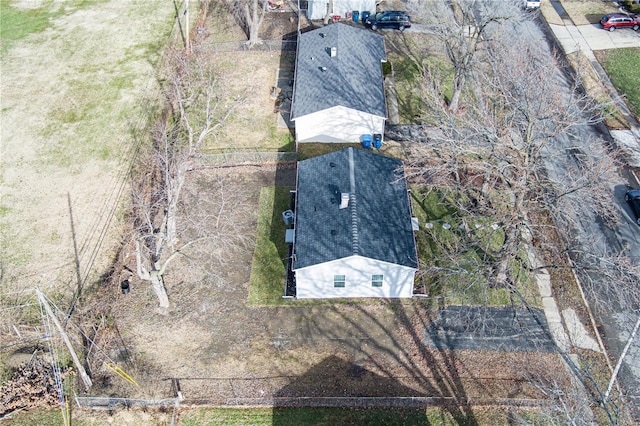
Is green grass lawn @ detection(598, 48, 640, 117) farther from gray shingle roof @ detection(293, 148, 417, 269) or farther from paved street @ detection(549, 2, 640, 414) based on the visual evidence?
gray shingle roof @ detection(293, 148, 417, 269)

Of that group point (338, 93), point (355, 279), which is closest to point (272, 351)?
point (355, 279)

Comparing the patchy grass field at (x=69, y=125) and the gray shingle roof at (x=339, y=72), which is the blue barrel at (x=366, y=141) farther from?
the patchy grass field at (x=69, y=125)

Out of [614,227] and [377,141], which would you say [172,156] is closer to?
[377,141]

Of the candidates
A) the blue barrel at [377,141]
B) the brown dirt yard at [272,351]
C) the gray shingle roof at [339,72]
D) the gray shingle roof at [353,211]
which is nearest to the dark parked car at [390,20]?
the gray shingle roof at [339,72]

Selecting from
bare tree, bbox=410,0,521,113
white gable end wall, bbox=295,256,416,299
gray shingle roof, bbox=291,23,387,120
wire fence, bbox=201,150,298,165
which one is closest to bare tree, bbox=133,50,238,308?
wire fence, bbox=201,150,298,165

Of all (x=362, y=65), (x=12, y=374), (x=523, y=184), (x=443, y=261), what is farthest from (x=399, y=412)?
(x=362, y=65)
